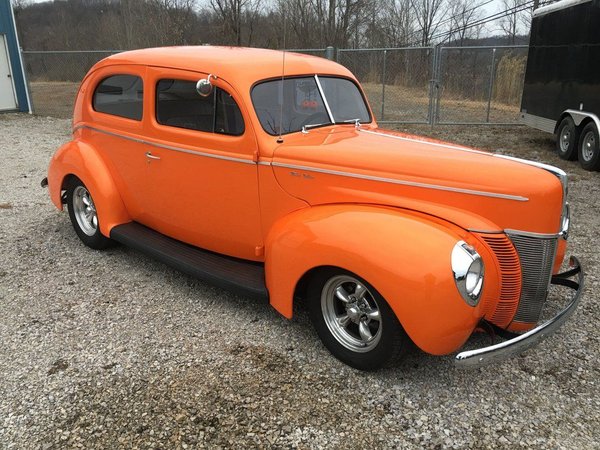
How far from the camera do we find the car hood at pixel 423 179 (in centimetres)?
285

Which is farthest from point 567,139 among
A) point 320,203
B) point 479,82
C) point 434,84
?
point 320,203

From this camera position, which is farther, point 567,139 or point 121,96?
point 567,139

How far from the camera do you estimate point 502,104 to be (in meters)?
16.1

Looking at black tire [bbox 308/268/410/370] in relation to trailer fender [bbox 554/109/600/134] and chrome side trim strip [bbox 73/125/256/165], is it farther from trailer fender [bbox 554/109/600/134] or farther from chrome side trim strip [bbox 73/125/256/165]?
trailer fender [bbox 554/109/600/134]

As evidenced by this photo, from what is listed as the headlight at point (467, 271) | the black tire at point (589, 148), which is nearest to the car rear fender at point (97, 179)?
the headlight at point (467, 271)

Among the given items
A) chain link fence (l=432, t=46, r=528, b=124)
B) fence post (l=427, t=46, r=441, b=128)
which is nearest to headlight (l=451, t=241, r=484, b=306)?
fence post (l=427, t=46, r=441, b=128)

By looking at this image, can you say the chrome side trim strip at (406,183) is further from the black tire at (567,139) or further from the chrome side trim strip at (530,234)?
the black tire at (567,139)

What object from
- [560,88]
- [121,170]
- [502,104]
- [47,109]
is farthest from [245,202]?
[47,109]

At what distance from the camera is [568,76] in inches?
373

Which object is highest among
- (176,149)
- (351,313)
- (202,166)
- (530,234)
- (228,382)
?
(176,149)

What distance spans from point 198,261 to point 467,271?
217 centimetres

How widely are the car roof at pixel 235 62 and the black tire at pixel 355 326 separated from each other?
5.30 feet

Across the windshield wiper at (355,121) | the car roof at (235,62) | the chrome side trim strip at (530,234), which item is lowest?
the chrome side trim strip at (530,234)

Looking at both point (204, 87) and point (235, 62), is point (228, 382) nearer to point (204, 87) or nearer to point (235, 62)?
point (204, 87)
